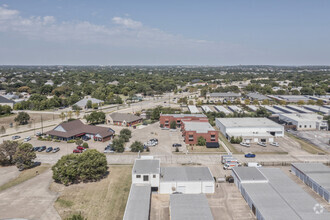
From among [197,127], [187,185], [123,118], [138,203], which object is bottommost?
[138,203]

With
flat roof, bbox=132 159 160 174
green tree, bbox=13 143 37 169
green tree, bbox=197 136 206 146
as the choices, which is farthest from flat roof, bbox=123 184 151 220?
green tree, bbox=197 136 206 146

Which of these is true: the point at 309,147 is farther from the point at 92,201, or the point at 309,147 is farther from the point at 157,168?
the point at 92,201

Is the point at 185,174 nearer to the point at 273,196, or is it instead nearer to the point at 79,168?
the point at 273,196

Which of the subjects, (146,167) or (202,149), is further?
(202,149)

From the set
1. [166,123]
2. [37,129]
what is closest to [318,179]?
[166,123]

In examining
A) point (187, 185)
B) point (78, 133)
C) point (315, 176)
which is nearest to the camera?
point (187, 185)

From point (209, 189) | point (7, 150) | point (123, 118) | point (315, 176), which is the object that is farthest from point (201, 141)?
point (7, 150)

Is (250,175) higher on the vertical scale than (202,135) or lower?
lower
